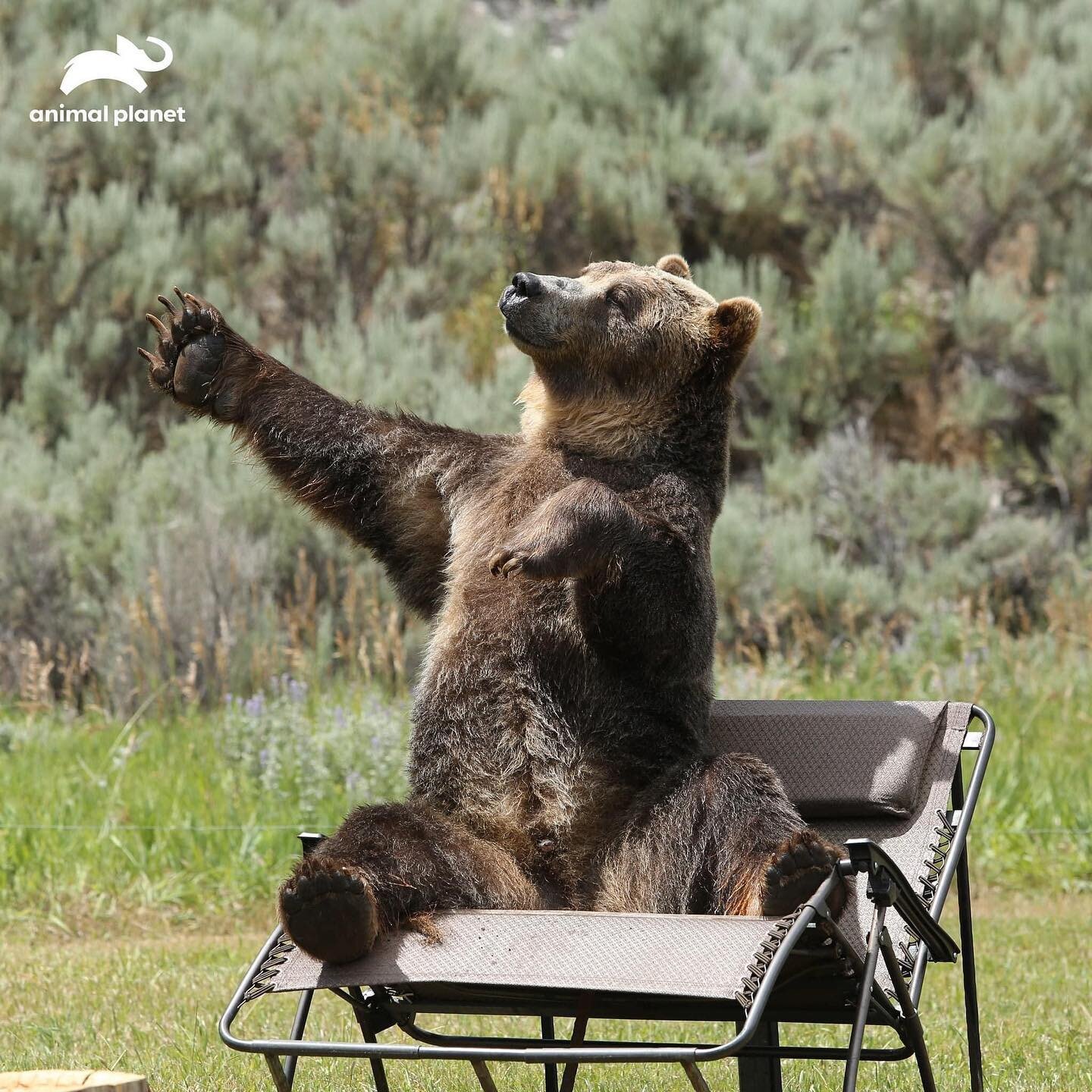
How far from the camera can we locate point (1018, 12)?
40.0 ft

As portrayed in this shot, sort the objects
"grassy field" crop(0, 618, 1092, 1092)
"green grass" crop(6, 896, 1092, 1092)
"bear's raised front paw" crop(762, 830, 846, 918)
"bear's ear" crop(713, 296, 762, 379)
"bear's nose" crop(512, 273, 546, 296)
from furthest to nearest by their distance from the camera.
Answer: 1. "grassy field" crop(0, 618, 1092, 1092)
2. "green grass" crop(6, 896, 1092, 1092)
3. "bear's ear" crop(713, 296, 762, 379)
4. "bear's nose" crop(512, 273, 546, 296)
5. "bear's raised front paw" crop(762, 830, 846, 918)

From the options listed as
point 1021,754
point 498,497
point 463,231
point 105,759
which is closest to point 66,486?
point 105,759

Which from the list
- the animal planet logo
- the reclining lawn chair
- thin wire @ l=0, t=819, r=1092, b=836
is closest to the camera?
the reclining lawn chair

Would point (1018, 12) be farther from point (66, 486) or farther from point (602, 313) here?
point (602, 313)

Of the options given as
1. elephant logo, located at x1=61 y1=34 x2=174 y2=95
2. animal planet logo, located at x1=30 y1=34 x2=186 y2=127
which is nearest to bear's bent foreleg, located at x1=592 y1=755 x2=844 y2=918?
animal planet logo, located at x1=30 y1=34 x2=186 y2=127

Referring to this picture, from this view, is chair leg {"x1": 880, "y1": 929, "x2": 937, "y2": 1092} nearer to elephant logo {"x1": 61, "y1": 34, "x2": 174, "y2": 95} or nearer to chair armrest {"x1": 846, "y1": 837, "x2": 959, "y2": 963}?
chair armrest {"x1": 846, "y1": 837, "x2": 959, "y2": 963}

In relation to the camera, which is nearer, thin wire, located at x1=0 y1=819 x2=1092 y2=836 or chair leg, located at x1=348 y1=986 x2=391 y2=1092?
chair leg, located at x1=348 y1=986 x2=391 y2=1092

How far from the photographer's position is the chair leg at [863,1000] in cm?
249

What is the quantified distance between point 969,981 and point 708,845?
810mm

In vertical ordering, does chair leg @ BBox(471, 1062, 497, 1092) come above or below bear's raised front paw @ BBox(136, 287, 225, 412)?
below

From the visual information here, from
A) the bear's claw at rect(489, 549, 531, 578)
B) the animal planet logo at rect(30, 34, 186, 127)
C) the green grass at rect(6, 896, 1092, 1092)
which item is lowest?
the green grass at rect(6, 896, 1092, 1092)

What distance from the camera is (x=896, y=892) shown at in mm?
2686

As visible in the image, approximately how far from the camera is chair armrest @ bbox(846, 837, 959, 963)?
2531 millimetres

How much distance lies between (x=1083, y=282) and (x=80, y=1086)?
9630mm
